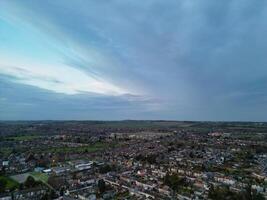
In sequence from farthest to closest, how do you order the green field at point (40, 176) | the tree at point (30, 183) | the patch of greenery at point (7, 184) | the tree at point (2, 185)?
the green field at point (40, 176)
the tree at point (30, 183)
the patch of greenery at point (7, 184)
the tree at point (2, 185)

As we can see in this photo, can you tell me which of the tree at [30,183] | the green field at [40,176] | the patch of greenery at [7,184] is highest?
the tree at [30,183]

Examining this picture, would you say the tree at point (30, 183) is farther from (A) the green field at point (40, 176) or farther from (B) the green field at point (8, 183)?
(A) the green field at point (40, 176)

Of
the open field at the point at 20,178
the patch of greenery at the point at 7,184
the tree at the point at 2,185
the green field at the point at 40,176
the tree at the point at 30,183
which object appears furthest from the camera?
the green field at the point at 40,176

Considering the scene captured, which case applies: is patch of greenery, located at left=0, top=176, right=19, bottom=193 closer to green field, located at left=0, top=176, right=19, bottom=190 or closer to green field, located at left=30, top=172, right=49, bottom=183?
green field, located at left=0, top=176, right=19, bottom=190

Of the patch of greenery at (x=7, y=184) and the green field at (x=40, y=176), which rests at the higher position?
the green field at (x=40, y=176)

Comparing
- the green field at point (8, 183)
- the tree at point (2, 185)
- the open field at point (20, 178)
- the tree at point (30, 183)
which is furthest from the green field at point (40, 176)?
the tree at point (2, 185)

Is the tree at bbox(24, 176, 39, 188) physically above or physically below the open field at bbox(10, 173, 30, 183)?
above

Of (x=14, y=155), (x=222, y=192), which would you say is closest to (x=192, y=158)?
(x=222, y=192)

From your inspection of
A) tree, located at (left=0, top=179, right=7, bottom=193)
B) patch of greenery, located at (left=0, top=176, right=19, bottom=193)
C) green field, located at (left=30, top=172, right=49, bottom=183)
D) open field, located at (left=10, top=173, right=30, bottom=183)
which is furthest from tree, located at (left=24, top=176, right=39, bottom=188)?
open field, located at (left=10, top=173, right=30, bottom=183)

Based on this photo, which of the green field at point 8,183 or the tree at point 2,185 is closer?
the tree at point 2,185

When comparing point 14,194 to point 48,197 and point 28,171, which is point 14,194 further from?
point 28,171

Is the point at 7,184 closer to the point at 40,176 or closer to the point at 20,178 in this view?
the point at 20,178
